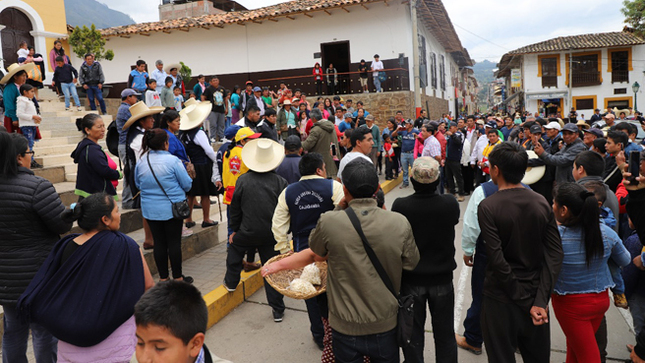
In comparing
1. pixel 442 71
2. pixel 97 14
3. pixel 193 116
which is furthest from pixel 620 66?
pixel 97 14

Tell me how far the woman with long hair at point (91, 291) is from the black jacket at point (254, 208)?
1820 mm

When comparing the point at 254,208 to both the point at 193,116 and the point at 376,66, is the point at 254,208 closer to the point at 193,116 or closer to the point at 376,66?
the point at 193,116

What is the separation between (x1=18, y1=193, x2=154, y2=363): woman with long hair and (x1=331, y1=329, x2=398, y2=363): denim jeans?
1.22m

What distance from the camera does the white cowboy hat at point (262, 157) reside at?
175 inches

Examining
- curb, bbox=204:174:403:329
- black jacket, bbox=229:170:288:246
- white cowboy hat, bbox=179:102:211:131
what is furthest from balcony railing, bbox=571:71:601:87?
black jacket, bbox=229:170:288:246

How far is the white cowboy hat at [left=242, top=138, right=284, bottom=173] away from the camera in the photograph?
445 centimetres

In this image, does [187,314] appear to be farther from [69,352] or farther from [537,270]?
[537,270]

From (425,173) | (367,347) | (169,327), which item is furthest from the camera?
(425,173)

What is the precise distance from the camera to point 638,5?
1068 inches

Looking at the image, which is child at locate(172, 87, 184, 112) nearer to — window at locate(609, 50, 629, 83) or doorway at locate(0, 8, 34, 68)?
doorway at locate(0, 8, 34, 68)

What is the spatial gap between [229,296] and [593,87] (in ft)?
124

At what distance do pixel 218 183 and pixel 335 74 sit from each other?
42.8 feet

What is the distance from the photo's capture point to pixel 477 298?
146 inches

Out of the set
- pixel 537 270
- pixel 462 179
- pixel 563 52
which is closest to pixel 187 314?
pixel 537 270
